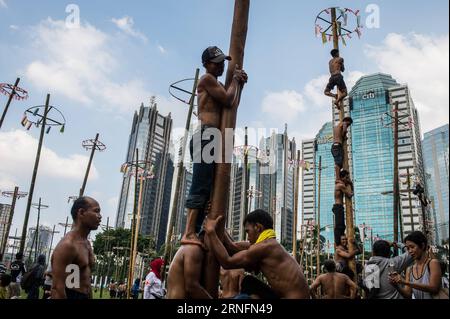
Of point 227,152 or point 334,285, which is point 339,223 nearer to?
point 334,285

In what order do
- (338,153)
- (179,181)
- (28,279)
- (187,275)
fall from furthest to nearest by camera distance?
1. (179,181)
2. (338,153)
3. (28,279)
4. (187,275)

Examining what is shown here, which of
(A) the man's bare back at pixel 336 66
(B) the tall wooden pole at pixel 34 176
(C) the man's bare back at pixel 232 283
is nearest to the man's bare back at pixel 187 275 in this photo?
(C) the man's bare back at pixel 232 283

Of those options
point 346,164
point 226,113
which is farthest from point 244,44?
point 346,164

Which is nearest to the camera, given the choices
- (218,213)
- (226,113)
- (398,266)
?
(218,213)

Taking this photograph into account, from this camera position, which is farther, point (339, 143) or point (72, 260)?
point (339, 143)

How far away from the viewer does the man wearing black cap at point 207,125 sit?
3.72 meters

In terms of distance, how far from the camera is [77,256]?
354 cm

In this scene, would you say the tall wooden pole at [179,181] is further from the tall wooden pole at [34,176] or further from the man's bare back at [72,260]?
the man's bare back at [72,260]

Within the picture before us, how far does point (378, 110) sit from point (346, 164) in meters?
67.5

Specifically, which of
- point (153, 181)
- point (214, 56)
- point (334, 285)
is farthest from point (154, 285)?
point (153, 181)

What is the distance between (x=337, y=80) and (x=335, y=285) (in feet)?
18.4

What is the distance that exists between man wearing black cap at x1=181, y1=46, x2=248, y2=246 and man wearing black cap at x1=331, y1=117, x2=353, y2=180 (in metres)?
6.02

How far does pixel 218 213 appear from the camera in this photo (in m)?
3.60
